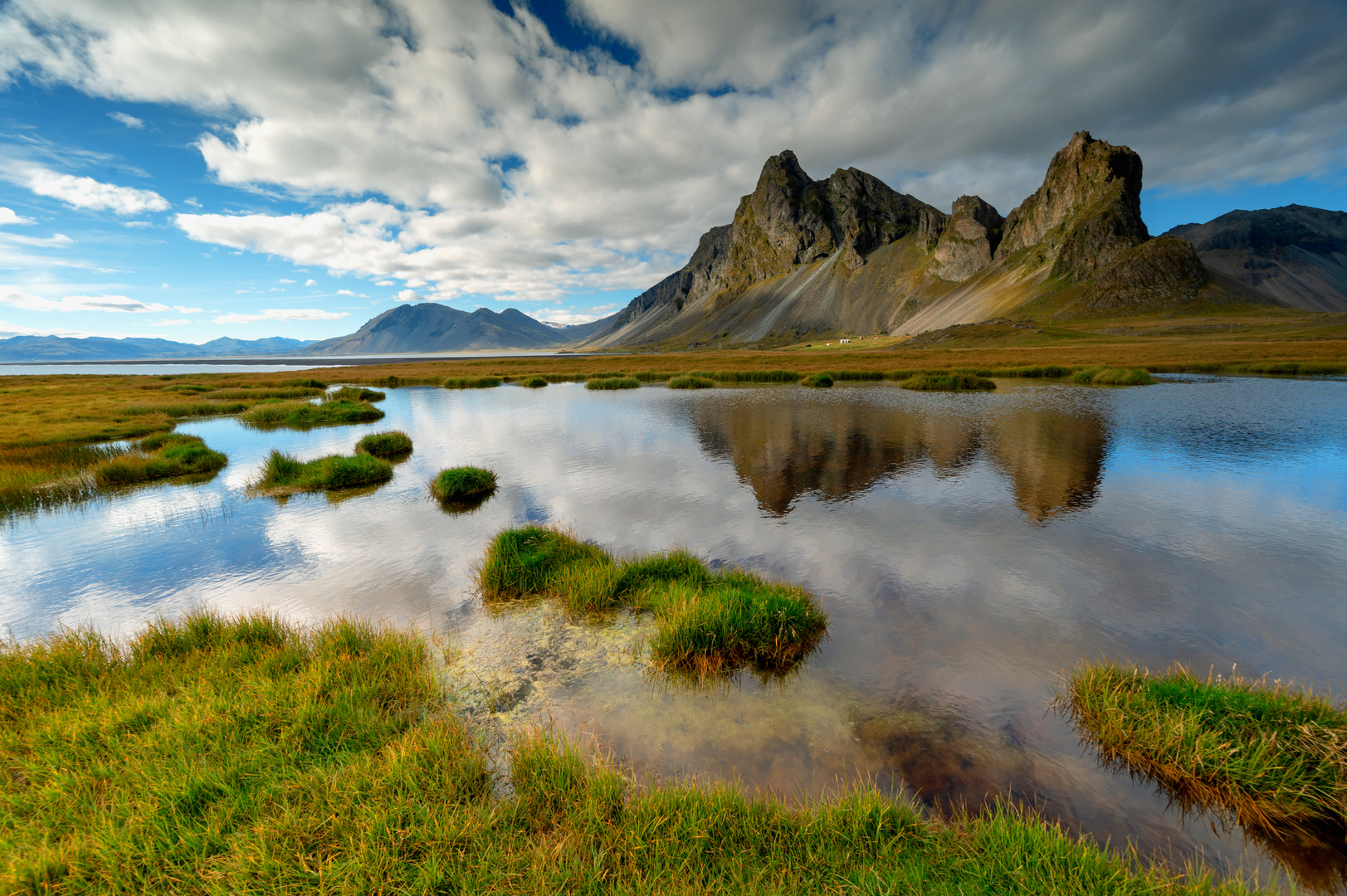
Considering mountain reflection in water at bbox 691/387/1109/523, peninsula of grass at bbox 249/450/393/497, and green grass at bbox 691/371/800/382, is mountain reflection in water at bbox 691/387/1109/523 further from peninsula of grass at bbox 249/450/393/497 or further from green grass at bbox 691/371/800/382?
green grass at bbox 691/371/800/382

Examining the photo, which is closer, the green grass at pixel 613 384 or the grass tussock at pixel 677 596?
the grass tussock at pixel 677 596

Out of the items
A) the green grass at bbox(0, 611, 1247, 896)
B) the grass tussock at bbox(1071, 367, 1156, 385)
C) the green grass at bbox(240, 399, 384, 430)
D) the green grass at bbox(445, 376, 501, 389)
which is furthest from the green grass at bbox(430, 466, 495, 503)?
the grass tussock at bbox(1071, 367, 1156, 385)

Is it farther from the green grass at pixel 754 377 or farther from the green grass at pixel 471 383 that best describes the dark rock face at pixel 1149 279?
the green grass at pixel 471 383

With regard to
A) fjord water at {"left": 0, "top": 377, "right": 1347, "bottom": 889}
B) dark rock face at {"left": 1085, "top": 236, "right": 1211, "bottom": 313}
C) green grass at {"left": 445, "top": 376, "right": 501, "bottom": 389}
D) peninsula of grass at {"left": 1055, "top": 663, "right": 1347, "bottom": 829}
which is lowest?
fjord water at {"left": 0, "top": 377, "right": 1347, "bottom": 889}

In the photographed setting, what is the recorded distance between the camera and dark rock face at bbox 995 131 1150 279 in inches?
6693

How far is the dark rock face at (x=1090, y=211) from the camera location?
17000 cm

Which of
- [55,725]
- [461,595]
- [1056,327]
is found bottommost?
[461,595]

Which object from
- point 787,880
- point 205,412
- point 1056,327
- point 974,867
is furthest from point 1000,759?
point 1056,327

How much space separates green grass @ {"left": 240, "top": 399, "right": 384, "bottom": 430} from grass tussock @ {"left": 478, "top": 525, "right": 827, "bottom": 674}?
107 ft

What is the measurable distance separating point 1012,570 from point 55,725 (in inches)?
626

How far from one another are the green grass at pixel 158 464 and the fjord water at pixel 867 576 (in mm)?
1425

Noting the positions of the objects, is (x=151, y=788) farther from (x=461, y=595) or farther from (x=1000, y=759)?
(x=1000, y=759)

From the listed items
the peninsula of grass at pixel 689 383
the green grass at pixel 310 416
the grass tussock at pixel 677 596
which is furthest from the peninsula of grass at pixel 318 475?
the peninsula of grass at pixel 689 383

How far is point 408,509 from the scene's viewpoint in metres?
16.6
